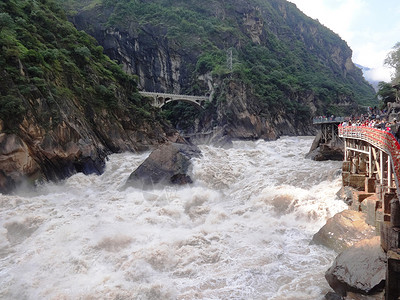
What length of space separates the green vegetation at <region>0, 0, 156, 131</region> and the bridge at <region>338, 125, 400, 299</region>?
2375cm

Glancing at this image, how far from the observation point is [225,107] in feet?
206

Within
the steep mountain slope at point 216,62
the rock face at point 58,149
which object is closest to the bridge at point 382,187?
the rock face at point 58,149

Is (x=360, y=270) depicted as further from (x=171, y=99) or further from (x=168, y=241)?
(x=171, y=99)

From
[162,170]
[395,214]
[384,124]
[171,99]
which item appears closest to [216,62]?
[171,99]

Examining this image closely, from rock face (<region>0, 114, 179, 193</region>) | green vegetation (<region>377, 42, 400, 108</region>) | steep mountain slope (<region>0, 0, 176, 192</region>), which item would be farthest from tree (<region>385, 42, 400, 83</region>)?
rock face (<region>0, 114, 179, 193</region>)

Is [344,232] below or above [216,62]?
below

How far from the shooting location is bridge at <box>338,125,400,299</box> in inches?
360

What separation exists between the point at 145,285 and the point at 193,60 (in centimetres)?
6933

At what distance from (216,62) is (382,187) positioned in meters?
62.4

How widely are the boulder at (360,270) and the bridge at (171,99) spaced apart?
48.2 metres

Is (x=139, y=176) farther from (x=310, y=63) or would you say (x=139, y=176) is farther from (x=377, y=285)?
(x=310, y=63)

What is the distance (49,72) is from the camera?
29359 mm

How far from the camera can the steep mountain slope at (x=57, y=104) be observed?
22828 millimetres

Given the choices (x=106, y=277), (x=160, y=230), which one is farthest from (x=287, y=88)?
(x=106, y=277)
